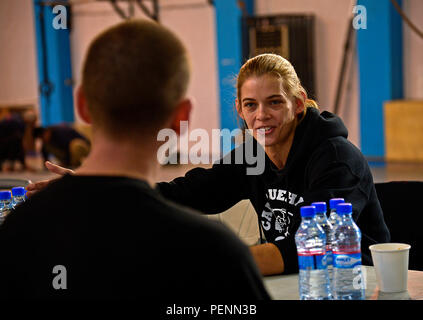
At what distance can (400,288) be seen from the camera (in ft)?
5.40

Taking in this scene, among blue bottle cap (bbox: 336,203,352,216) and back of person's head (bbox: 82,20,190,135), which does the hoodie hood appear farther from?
back of person's head (bbox: 82,20,190,135)

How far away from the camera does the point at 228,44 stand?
31.6 feet

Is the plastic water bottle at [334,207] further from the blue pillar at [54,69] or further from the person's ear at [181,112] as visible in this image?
the blue pillar at [54,69]

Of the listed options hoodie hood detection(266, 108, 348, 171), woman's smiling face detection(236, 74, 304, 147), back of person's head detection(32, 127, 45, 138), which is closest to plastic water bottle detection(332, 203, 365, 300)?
hoodie hood detection(266, 108, 348, 171)

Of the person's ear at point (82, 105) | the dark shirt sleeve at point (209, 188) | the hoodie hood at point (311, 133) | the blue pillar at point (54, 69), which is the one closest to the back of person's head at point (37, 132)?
the blue pillar at point (54, 69)

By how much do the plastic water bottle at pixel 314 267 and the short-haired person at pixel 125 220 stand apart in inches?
27.8

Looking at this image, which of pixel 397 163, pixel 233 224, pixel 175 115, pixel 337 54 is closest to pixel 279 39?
pixel 337 54

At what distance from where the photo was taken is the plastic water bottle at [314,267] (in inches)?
64.9

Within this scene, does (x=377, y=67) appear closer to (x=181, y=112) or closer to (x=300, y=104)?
(x=300, y=104)

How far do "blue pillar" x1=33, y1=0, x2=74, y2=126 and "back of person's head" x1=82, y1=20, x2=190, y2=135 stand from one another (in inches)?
417

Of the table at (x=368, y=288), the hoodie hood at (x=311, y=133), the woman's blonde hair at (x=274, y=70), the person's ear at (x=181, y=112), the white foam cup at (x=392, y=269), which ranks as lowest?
the table at (x=368, y=288)

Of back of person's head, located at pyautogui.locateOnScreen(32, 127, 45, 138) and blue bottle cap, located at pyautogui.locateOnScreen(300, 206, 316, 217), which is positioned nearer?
blue bottle cap, located at pyautogui.locateOnScreen(300, 206, 316, 217)

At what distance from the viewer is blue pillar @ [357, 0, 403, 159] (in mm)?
8172

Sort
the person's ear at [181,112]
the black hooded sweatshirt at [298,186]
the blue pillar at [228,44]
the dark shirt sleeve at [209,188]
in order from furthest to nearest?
the blue pillar at [228,44] → the dark shirt sleeve at [209,188] → the black hooded sweatshirt at [298,186] → the person's ear at [181,112]
